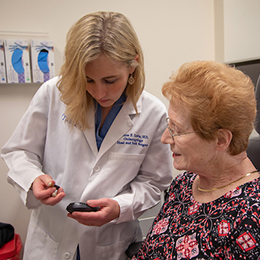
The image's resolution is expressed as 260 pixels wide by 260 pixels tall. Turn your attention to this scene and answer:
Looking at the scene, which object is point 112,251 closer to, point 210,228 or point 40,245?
point 40,245

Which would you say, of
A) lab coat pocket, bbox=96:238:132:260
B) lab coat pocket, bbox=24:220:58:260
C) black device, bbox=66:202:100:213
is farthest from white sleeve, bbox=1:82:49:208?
lab coat pocket, bbox=96:238:132:260

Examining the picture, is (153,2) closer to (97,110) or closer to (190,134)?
(97,110)

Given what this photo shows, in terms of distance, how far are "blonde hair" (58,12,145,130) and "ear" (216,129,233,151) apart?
1.49 ft

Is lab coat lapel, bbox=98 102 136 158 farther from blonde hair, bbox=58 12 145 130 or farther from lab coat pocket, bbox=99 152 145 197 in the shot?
blonde hair, bbox=58 12 145 130

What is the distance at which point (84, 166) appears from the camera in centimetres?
128

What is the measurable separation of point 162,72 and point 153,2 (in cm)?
59

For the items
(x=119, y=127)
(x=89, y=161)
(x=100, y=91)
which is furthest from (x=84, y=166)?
(x=100, y=91)

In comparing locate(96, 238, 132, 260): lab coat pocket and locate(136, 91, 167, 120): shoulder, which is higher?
locate(136, 91, 167, 120): shoulder

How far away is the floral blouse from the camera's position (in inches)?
32.4

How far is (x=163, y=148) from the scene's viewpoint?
4.36 feet

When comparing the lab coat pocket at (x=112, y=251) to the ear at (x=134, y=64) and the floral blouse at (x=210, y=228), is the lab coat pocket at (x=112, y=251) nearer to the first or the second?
the floral blouse at (x=210, y=228)

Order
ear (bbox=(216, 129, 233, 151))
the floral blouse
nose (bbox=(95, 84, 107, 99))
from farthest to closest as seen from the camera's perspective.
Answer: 1. nose (bbox=(95, 84, 107, 99))
2. ear (bbox=(216, 129, 233, 151))
3. the floral blouse

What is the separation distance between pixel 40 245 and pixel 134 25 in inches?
72.2

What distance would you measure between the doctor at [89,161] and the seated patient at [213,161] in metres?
0.24
